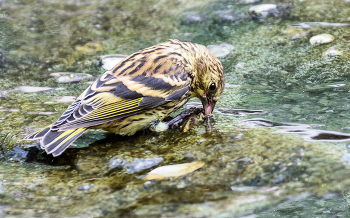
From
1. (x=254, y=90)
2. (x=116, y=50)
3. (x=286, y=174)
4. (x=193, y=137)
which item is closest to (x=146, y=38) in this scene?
(x=116, y=50)

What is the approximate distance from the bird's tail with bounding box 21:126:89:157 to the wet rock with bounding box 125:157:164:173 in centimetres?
62

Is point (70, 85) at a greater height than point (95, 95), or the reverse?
point (95, 95)

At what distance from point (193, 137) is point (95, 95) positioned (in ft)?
3.57

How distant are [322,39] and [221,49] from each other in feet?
4.79

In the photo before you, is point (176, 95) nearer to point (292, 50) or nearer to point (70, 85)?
point (70, 85)

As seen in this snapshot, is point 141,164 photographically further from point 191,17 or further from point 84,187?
point 191,17

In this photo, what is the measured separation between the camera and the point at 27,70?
617cm

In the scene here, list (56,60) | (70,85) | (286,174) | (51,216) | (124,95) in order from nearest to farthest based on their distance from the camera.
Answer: (51,216) → (286,174) → (124,95) → (70,85) → (56,60)

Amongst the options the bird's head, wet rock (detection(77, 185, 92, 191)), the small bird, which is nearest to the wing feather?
the small bird

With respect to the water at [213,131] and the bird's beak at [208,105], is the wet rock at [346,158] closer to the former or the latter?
the water at [213,131]

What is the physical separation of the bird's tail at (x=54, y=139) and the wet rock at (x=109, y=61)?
2390mm

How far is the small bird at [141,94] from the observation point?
12.9 ft

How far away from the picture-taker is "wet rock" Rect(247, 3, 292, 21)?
712 cm

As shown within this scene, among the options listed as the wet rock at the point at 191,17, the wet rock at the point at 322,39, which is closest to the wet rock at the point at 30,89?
the wet rock at the point at 191,17
